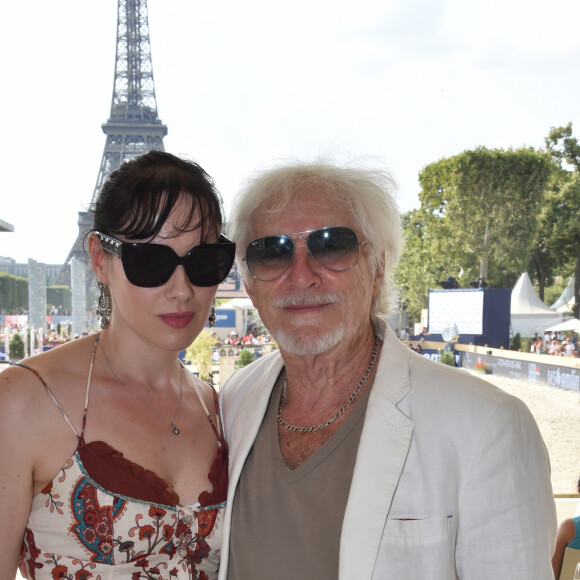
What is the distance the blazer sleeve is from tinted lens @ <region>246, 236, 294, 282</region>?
0.77 metres

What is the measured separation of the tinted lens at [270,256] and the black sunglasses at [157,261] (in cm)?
14

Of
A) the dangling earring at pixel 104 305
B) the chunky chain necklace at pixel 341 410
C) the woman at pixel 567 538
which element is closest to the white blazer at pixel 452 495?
the chunky chain necklace at pixel 341 410

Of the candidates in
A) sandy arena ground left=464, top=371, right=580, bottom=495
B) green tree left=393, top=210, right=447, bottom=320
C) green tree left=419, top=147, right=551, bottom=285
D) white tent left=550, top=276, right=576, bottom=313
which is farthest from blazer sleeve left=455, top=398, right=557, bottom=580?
white tent left=550, top=276, right=576, bottom=313

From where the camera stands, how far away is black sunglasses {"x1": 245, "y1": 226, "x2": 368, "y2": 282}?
5.61ft

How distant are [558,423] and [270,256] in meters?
11.3

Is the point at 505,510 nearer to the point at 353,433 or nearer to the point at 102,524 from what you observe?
the point at 353,433

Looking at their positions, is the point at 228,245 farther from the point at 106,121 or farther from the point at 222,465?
the point at 106,121

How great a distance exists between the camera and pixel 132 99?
3609cm

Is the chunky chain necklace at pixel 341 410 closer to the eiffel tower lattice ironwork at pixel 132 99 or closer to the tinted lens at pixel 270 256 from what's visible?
the tinted lens at pixel 270 256

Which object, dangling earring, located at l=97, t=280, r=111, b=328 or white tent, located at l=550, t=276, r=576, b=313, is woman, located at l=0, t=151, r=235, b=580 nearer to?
dangling earring, located at l=97, t=280, r=111, b=328

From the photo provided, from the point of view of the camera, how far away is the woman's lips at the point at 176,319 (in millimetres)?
Answer: 1619

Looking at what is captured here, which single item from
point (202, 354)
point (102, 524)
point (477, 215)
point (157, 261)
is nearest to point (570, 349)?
point (477, 215)

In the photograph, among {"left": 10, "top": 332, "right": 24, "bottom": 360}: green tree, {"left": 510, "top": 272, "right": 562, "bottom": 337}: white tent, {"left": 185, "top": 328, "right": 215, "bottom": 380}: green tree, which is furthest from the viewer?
{"left": 510, "top": 272, "right": 562, "bottom": 337}: white tent

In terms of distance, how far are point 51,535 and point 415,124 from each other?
1191 centimetres
